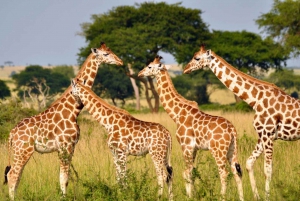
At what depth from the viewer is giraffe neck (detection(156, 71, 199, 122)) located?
31.8ft

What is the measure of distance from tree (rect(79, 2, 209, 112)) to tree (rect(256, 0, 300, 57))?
4089 mm

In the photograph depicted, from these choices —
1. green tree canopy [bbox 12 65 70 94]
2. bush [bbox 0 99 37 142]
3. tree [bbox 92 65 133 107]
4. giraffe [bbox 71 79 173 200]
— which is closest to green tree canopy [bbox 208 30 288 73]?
tree [bbox 92 65 133 107]

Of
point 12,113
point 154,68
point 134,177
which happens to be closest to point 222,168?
point 134,177

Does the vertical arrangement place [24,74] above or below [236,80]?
above

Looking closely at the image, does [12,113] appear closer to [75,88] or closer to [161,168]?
[75,88]

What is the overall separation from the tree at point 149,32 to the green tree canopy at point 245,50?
133 cm

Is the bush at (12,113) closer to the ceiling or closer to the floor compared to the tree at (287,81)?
closer to the floor

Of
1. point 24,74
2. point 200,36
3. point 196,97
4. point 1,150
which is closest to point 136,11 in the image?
point 200,36

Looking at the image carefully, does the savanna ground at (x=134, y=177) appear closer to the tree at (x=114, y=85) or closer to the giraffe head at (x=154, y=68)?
the giraffe head at (x=154, y=68)

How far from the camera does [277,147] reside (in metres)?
12.8

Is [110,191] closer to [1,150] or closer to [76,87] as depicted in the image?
[76,87]

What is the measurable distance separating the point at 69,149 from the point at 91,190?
35.7 inches

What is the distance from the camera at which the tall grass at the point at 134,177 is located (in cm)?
855

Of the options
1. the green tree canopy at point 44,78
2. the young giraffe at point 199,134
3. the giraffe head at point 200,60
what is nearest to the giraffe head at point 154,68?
the young giraffe at point 199,134
